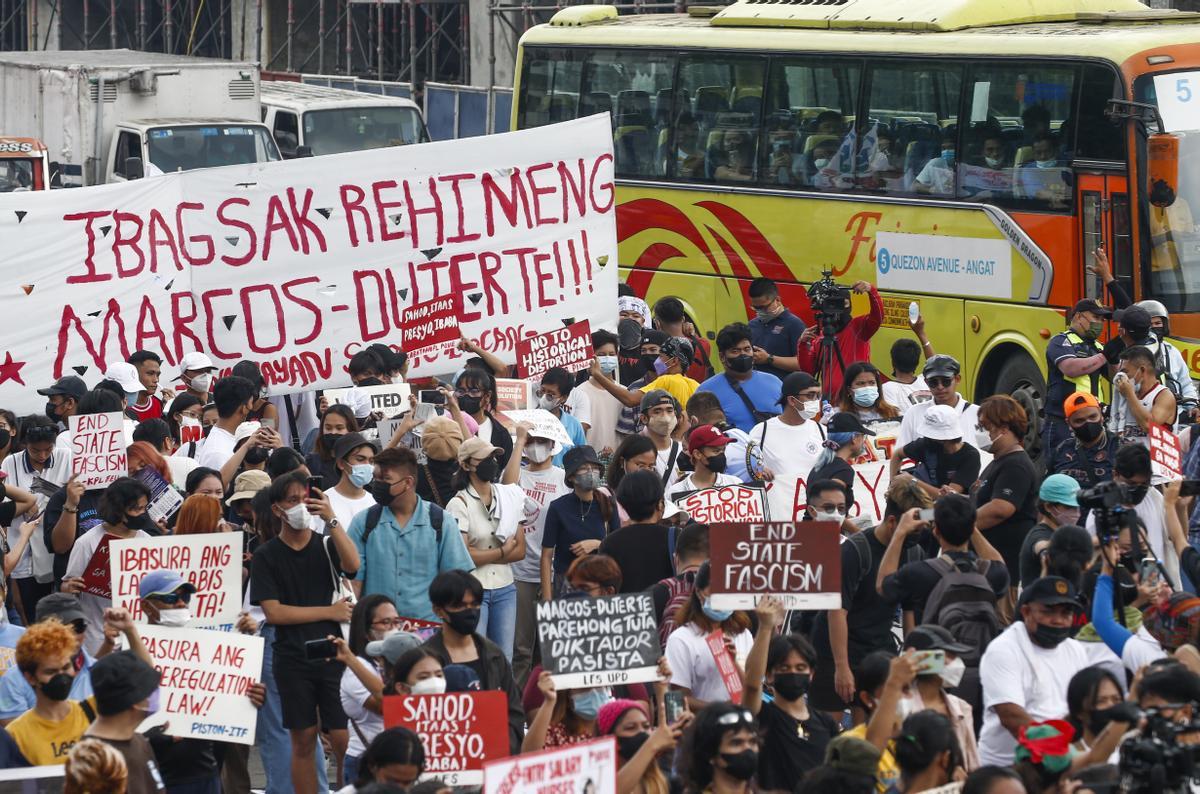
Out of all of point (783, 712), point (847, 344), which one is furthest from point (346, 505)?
point (847, 344)

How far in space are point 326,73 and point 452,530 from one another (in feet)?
115

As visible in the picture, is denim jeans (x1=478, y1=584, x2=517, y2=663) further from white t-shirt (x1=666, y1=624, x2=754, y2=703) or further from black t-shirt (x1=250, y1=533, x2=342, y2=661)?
white t-shirt (x1=666, y1=624, x2=754, y2=703)

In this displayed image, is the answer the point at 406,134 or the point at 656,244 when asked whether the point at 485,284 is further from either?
the point at 406,134

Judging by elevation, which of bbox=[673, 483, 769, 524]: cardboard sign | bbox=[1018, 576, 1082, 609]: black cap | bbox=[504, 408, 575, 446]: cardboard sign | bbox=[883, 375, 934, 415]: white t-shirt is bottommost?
bbox=[883, 375, 934, 415]: white t-shirt

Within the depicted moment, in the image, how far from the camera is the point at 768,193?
17328mm

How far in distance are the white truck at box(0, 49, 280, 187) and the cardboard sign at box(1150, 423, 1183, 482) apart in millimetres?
17254

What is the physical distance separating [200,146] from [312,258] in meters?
13.2

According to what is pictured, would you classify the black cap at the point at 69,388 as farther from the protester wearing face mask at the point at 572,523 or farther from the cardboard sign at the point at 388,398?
the protester wearing face mask at the point at 572,523

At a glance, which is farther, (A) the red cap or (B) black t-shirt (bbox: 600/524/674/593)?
(A) the red cap

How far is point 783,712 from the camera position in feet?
23.7

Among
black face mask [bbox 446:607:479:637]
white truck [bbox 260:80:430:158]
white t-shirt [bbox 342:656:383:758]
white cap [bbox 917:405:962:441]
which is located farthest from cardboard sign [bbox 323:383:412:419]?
white truck [bbox 260:80:430:158]

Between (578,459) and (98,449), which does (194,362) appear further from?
(578,459)

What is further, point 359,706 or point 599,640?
point 359,706

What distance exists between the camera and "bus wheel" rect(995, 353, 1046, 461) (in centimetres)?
1483
